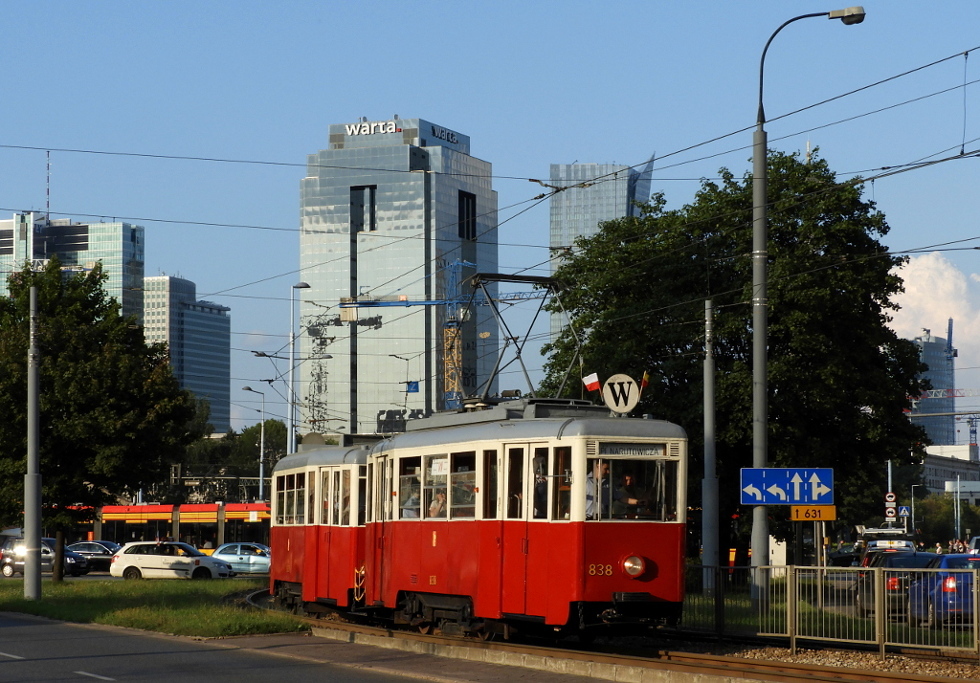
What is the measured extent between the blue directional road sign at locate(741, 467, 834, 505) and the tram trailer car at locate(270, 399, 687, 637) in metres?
2.85

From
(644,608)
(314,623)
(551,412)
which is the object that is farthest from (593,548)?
(314,623)

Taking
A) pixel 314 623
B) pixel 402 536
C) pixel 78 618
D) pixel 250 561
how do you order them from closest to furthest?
pixel 402 536 → pixel 314 623 → pixel 78 618 → pixel 250 561

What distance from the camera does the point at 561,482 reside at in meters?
16.3

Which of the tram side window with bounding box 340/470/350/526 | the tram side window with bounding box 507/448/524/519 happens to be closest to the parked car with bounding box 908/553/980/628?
the tram side window with bounding box 507/448/524/519

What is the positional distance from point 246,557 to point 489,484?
35726mm

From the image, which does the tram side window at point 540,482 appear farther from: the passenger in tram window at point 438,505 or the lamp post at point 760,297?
the lamp post at point 760,297

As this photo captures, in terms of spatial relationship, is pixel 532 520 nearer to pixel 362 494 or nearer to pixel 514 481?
pixel 514 481

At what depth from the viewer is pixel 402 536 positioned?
19328 mm

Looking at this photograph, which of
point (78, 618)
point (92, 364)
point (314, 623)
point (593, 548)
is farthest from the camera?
point (92, 364)

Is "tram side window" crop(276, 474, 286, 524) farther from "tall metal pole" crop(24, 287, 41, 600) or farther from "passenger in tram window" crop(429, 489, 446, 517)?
"passenger in tram window" crop(429, 489, 446, 517)

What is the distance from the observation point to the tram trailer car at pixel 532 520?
1603 cm

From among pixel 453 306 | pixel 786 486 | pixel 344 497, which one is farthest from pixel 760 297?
pixel 453 306

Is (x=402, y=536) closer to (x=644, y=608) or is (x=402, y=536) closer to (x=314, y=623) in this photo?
(x=314, y=623)

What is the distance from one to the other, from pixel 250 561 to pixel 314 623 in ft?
102
